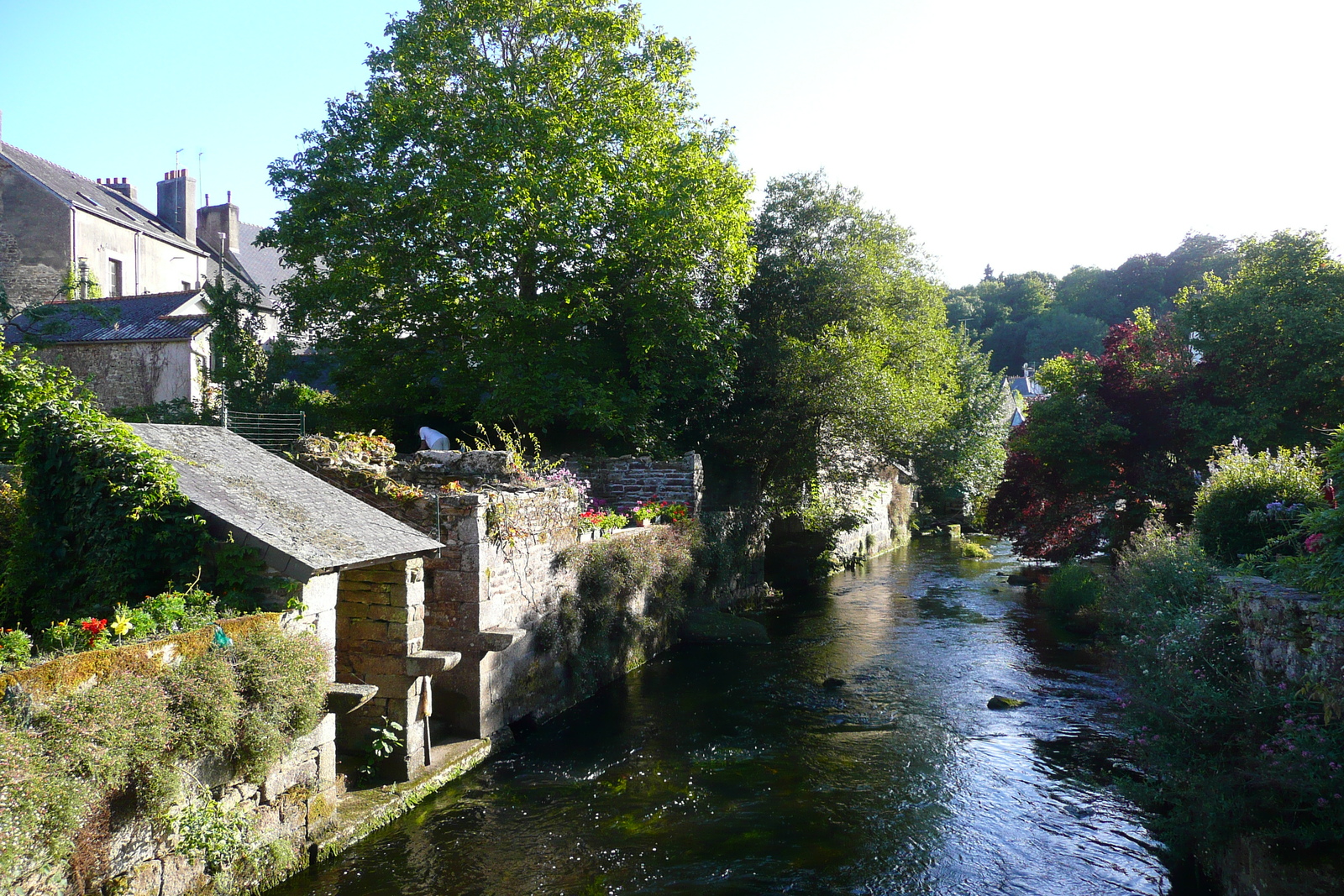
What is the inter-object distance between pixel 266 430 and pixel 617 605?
→ 22.3ft

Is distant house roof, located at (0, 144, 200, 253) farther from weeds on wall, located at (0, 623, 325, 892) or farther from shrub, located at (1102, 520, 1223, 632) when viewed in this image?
shrub, located at (1102, 520, 1223, 632)

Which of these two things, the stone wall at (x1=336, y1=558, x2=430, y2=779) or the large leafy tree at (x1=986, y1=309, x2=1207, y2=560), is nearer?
the stone wall at (x1=336, y1=558, x2=430, y2=779)

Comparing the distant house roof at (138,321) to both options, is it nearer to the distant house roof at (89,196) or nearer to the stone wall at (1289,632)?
the distant house roof at (89,196)

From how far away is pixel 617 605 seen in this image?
12664 mm

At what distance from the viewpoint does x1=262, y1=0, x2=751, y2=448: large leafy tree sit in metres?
16.5

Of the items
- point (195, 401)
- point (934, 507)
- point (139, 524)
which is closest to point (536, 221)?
point (195, 401)

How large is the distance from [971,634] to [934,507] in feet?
73.8

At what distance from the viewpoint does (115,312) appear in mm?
15773

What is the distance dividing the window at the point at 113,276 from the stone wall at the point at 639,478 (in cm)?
2171

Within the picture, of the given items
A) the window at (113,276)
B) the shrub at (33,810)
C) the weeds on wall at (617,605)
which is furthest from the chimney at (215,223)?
the shrub at (33,810)

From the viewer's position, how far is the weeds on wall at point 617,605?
1141cm

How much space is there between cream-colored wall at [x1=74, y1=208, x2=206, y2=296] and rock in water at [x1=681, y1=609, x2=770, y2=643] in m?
23.3

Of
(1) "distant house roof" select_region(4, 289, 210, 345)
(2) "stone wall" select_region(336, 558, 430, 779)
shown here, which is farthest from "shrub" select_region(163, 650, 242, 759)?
(1) "distant house roof" select_region(4, 289, 210, 345)

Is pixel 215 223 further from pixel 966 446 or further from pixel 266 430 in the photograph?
pixel 966 446
